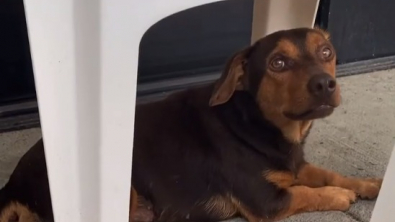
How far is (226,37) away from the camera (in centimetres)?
194

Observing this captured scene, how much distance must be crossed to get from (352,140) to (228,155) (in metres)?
0.48

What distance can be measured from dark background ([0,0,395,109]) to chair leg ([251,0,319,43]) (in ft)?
1.08

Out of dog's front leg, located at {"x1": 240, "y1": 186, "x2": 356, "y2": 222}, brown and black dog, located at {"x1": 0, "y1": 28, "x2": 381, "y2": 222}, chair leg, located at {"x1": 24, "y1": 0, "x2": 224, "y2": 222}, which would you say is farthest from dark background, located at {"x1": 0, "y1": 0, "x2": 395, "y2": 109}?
chair leg, located at {"x1": 24, "y1": 0, "x2": 224, "y2": 222}

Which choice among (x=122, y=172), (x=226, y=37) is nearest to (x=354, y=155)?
(x=226, y=37)

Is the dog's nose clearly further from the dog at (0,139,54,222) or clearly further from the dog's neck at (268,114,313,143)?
the dog at (0,139,54,222)

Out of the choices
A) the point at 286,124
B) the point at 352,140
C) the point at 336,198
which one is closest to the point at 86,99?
the point at 286,124

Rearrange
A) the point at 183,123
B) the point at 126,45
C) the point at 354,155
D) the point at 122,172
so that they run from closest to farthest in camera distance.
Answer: the point at 126,45 → the point at 122,172 → the point at 183,123 → the point at 354,155

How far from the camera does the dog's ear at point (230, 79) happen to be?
50.6 inches

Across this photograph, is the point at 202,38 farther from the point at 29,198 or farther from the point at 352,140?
the point at 29,198

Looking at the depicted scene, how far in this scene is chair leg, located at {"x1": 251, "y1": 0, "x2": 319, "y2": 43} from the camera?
153cm

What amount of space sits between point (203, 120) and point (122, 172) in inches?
15.8

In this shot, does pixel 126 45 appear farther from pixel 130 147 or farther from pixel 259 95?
pixel 259 95

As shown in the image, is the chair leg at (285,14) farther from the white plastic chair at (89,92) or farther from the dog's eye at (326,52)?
the white plastic chair at (89,92)

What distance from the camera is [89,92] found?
94 centimetres
